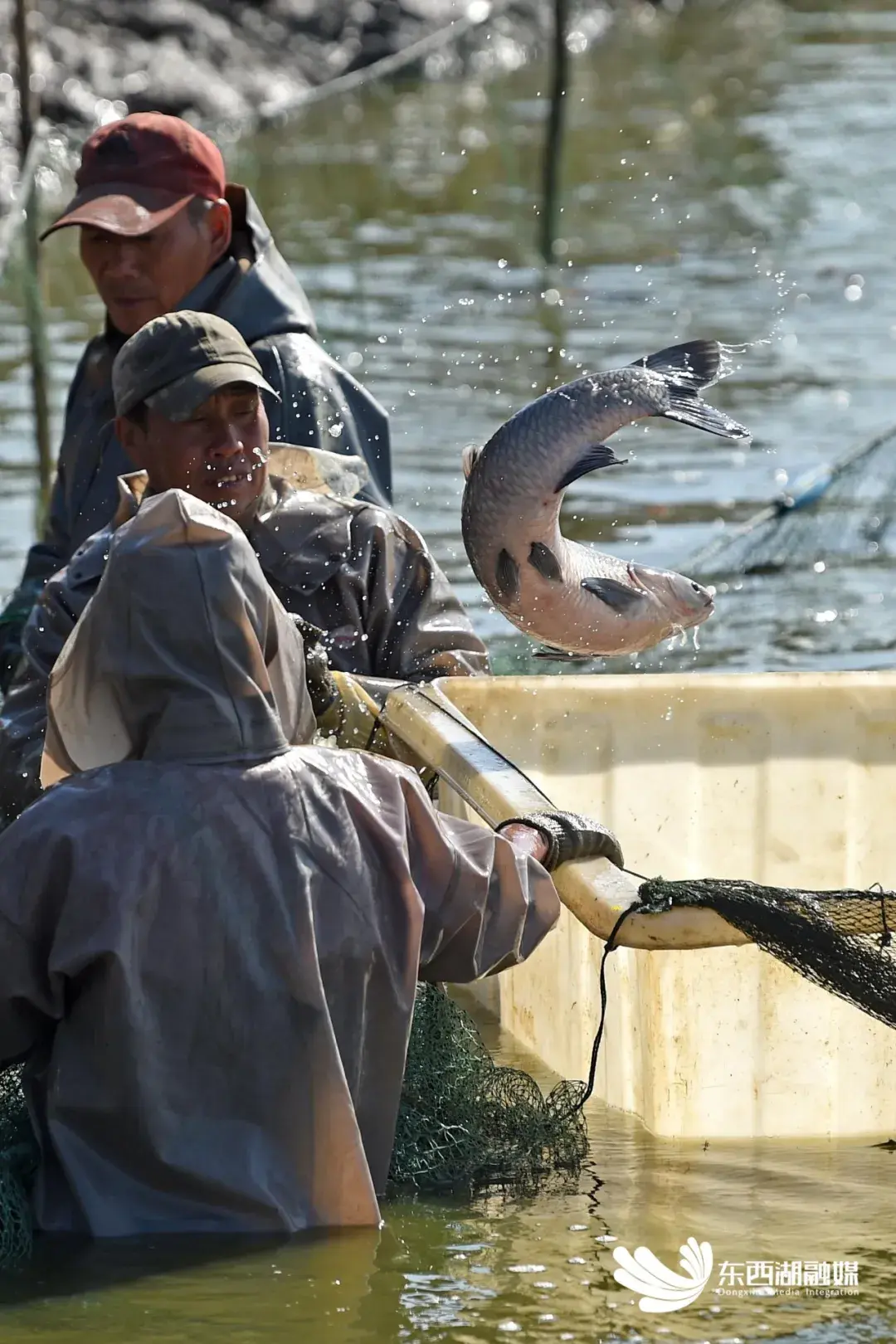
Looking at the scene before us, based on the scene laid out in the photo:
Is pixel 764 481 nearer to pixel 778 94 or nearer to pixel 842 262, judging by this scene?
pixel 842 262

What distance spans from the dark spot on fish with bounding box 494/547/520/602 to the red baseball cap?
2091mm

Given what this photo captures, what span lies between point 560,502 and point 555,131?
1273 cm

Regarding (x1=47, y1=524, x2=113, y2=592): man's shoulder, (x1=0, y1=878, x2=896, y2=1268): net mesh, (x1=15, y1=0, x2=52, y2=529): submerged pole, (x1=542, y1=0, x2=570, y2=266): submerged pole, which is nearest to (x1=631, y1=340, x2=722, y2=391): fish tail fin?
(x1=0, y1=878, x2=896, y2=1268): net mesh

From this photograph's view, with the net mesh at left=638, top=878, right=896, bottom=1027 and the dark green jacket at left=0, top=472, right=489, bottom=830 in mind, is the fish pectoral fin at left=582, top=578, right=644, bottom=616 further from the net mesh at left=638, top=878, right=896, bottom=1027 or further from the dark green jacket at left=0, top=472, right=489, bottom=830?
the dark green jacket at left=0, top=472, right=489, bottom=830

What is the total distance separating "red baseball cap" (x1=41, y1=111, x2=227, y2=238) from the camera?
7.06 meters

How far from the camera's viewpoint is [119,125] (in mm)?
7324

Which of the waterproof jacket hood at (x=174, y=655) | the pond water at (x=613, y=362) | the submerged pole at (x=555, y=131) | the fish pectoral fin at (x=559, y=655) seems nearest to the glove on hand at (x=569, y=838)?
the fish pectoral fin at (x=559, y=655)

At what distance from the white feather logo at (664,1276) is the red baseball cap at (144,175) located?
11.5 feet

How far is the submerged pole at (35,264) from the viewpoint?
1205cm

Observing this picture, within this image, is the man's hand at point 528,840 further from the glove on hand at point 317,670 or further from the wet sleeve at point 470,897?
the glove on hand at point 317,670

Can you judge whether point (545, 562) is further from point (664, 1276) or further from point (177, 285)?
point (177, 285)

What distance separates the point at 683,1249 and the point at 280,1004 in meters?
0.92

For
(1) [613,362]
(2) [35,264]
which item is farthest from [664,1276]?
(1) [613,362]

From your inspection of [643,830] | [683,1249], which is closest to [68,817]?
[683,1249]
